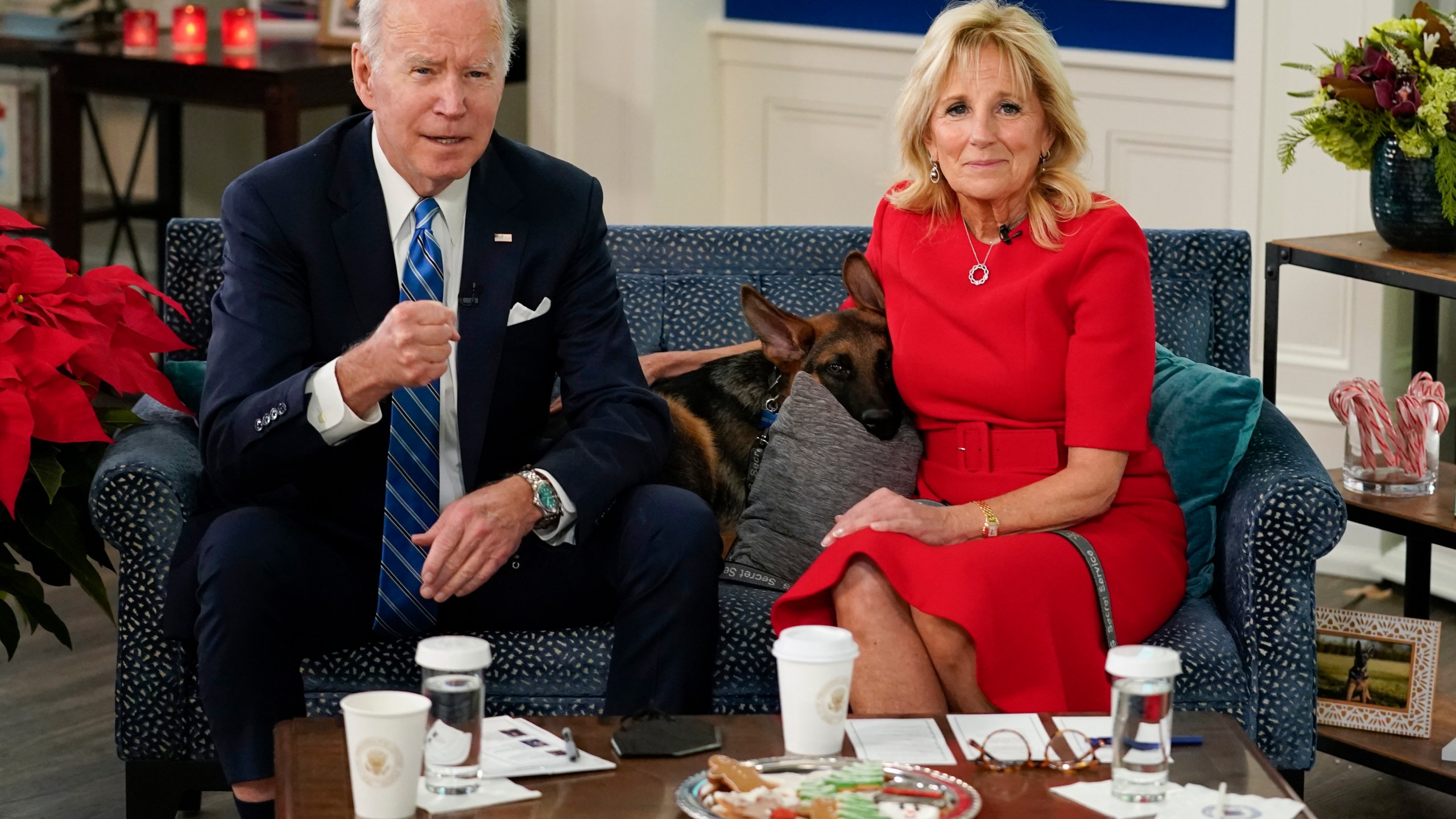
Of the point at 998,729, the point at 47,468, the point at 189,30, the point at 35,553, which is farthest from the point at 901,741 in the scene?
the point at 189,30

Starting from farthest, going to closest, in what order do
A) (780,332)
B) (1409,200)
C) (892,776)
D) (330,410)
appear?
(1409,200) → (780,332) → (330,410) → (892,776)

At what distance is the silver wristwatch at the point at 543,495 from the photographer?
231 cm

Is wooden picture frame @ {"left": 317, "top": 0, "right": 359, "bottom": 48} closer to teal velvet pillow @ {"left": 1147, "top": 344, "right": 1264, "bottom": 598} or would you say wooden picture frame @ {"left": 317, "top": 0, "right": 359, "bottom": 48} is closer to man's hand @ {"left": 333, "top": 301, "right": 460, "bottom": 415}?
man's hand @ {"left": 333, "top": 301, "right": 460, "bottom": 415}

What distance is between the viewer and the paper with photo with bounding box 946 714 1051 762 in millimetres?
1806

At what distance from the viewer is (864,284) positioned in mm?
2680

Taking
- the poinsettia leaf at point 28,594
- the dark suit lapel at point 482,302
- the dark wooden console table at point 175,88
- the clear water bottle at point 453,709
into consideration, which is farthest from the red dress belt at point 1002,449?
the dark wooden console table at point 175,88

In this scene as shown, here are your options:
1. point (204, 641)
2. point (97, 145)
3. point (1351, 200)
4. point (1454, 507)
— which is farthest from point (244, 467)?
point (97, 145)

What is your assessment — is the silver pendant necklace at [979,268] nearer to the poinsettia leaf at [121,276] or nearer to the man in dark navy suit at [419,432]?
the man in dark navy suit at [419,432]

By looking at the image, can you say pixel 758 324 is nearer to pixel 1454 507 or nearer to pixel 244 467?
pixel 244 467

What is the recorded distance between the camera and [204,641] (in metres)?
2.19

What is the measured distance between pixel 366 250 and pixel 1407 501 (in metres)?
1.80

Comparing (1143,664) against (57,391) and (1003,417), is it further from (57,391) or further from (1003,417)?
(57,391)

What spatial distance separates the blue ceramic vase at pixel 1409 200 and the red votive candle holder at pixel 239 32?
3073 mm

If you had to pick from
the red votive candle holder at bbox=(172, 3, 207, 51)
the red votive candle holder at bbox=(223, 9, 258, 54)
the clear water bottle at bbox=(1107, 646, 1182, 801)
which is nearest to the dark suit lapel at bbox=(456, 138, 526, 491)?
the clear water bottle at bbox=(1107, 646, 1182, 801)
